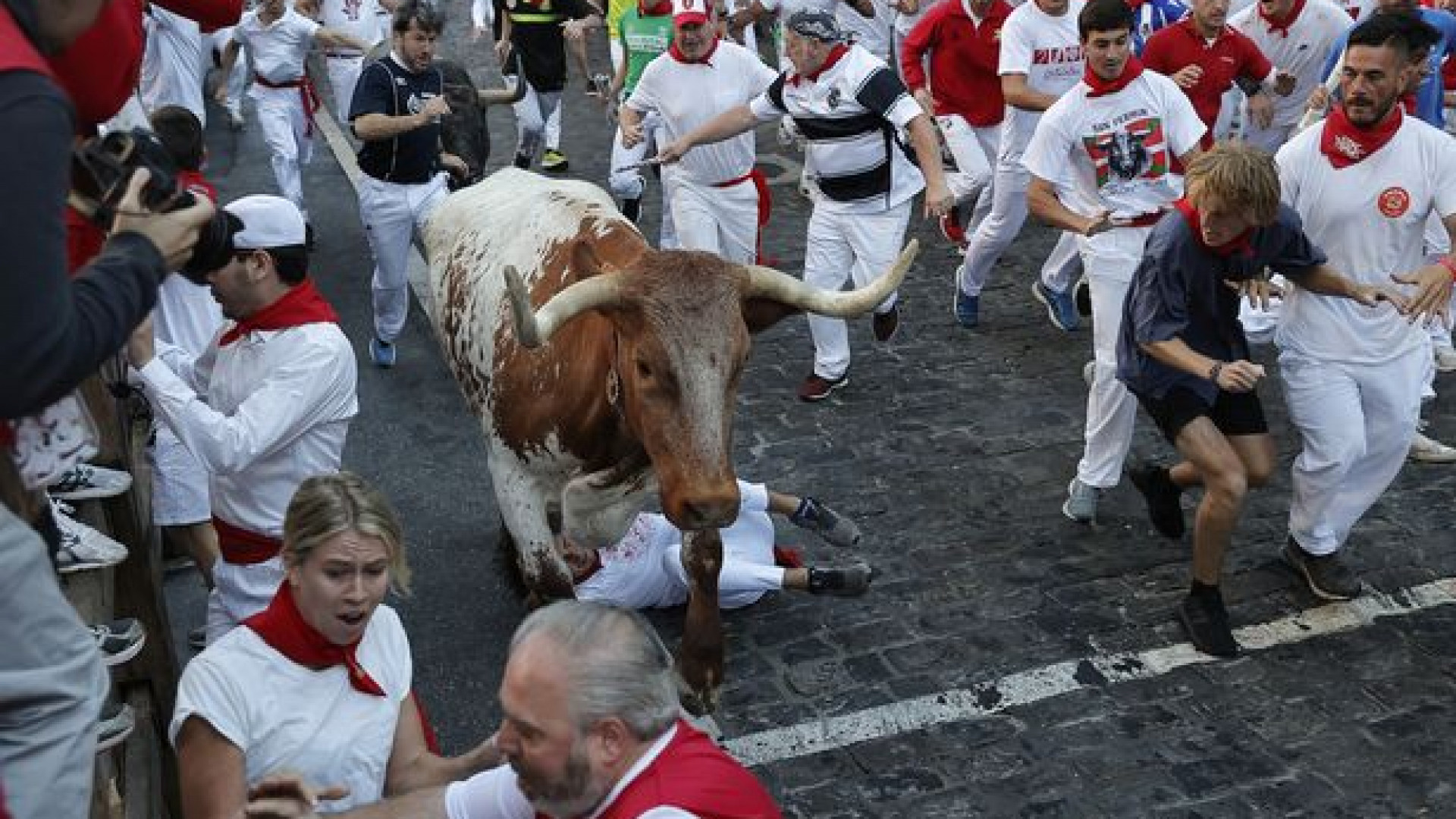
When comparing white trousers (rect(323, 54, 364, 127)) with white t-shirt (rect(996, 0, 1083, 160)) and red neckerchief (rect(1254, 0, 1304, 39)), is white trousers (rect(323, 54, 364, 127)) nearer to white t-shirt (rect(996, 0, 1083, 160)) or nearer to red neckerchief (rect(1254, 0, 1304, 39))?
white t-shirt (rect(996, 0, 1083, 160))

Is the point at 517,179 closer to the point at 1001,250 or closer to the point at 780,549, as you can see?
the point at 780,549

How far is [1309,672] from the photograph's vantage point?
6.82 m

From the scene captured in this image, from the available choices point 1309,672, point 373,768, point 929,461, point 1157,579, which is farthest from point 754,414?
point 373,768

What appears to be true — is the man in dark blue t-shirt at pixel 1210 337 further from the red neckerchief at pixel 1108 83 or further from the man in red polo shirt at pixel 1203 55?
the man in red polo shirt at pixel 1203 55

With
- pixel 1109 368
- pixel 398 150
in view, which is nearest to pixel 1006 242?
pixel 1109 368

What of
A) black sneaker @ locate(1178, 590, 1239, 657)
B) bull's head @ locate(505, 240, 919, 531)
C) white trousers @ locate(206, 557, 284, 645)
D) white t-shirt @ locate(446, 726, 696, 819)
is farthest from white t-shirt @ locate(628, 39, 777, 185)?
white t-shirt @ locate(446, 726, 696, 819)

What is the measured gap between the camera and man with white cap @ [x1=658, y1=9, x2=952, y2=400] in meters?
9.12

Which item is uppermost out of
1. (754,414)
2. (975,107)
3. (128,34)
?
(128,34)

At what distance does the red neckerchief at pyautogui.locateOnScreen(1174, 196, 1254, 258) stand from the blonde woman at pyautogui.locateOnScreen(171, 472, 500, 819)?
394 centimetres

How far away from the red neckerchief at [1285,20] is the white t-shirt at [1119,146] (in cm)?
308

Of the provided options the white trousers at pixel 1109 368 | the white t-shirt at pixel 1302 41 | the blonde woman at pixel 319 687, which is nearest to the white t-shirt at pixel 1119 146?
the white trousers at pixel 1109 368

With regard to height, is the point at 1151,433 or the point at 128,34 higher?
the point at 128,34

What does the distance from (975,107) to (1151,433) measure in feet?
10.8

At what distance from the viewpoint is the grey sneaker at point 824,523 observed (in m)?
7.64
